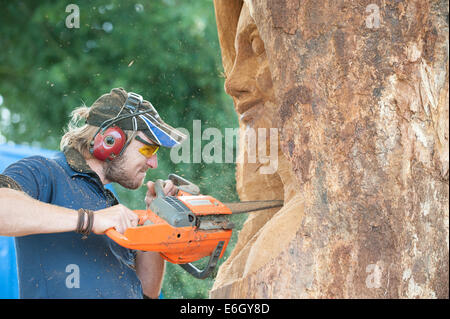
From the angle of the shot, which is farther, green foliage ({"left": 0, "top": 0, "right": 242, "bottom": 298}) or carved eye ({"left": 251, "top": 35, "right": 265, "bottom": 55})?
green foliage ({"left": 0, "top": 0, "right": 242, "bottom": 298})

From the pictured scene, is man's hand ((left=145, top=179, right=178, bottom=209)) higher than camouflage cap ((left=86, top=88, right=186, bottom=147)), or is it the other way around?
camouflage cap ((left=86, top=88, right=186, bottom=147))

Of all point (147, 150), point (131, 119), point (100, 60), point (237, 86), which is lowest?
point (147, 150)

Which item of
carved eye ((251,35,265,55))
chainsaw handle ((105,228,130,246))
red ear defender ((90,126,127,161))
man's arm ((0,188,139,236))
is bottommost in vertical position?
chainsaw handle ((105,228,130,246))

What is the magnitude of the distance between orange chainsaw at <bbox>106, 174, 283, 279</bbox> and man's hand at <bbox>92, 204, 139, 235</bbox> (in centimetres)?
2

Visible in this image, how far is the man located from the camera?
1.73 metres

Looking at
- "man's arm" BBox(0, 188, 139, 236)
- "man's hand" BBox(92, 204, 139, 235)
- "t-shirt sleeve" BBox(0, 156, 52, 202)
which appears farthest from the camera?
"t-shirt sleeve" BBox(0, 156, 52, 202)

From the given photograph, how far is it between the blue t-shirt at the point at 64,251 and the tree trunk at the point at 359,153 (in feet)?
2.11

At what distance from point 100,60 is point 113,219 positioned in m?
3.52

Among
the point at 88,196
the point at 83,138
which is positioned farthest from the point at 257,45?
the point at 88,196

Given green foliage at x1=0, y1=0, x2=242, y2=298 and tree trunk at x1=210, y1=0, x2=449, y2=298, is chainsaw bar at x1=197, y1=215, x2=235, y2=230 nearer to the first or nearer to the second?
tree trunk at x1=210, y1=0, x2=449, y2=298

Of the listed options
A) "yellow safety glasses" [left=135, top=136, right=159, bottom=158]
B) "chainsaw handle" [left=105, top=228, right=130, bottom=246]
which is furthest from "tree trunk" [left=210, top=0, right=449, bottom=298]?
"yellow safety glasses" [left=135, top=136, right=159, bottom=158]

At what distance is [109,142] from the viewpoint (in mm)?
2031

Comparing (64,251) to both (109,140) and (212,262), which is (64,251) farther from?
(212,262)
